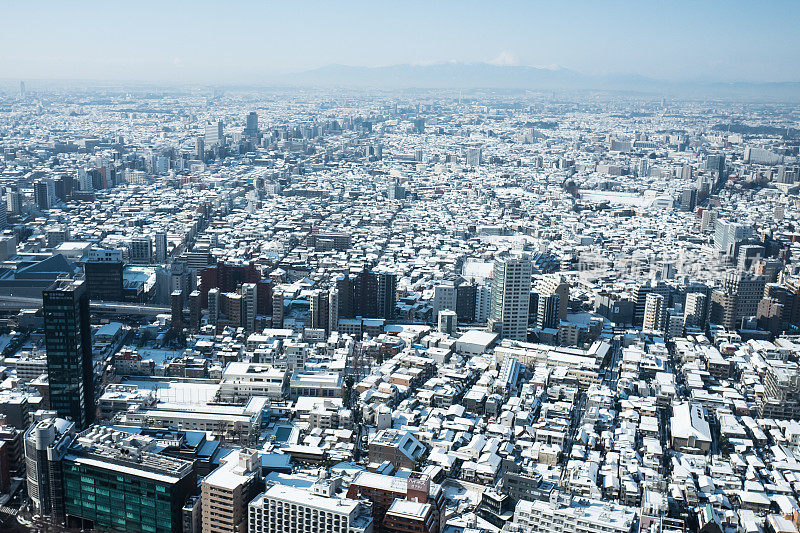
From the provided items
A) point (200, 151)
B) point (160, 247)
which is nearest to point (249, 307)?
point (160, 247)

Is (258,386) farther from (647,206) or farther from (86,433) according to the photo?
(647,206)

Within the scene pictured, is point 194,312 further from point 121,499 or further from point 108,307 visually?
point 121,499

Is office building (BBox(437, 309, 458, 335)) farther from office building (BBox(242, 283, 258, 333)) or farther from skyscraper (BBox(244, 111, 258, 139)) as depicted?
skyscraper (BBox(244, 111, 258, 139))

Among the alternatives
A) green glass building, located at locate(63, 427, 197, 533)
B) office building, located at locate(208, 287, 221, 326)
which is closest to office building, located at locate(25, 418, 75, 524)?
green glass building, located at locate(63, 427, 197, 533)

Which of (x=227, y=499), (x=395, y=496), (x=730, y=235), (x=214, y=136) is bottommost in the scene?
(x=395, y=496)

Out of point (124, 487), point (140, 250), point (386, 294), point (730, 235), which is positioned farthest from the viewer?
point (730, 235)

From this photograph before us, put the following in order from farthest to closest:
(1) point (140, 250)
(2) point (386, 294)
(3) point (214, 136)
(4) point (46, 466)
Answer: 1. (3) point (214, 136)
2. (1) point (140, 250)
3. (2) point (386, 294)
4. (4) point (46, 466)
